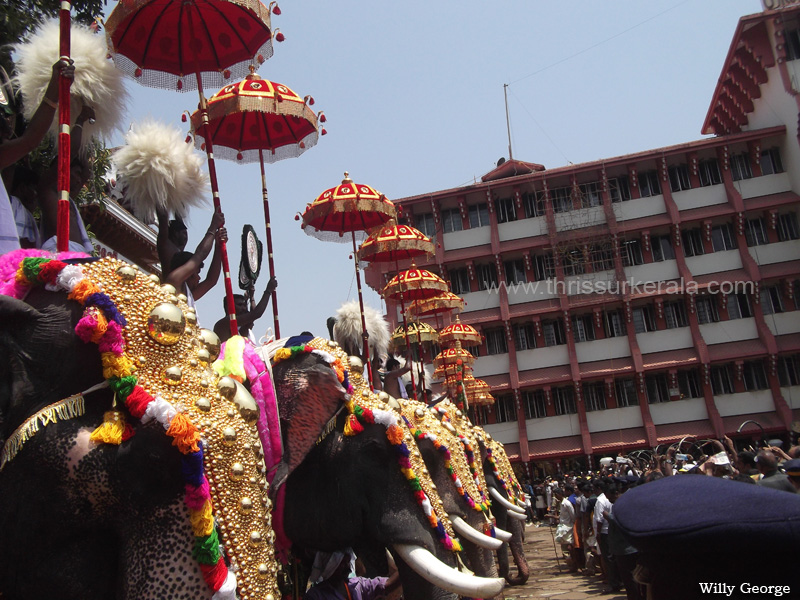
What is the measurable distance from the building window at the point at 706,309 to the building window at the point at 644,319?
1.64m

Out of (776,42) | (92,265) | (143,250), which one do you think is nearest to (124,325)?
(92,265)

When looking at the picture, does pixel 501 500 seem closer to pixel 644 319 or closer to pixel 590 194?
pixel 644 319

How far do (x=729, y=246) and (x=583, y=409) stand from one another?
8.57 metres

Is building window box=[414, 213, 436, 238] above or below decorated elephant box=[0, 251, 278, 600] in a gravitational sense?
above

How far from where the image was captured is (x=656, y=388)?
26.2m

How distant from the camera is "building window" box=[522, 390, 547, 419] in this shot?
26.7m

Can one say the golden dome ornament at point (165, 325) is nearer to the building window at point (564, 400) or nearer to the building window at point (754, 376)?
the building window at point (564, 400)

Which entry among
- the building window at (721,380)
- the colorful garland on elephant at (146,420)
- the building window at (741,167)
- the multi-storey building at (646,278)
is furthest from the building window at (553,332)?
the colorful garland on elephant at (146,420)

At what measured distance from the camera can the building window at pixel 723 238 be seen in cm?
2694

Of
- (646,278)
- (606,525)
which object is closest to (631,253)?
(646,278)

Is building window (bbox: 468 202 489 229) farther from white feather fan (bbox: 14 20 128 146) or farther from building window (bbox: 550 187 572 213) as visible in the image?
white feather fan (bbox: 14 20 128 146)

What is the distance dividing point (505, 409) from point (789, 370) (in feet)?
34.0

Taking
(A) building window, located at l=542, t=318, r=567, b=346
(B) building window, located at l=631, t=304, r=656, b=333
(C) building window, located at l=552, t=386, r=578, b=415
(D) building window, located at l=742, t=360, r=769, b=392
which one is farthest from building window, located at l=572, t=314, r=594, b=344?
(D) building window, located at l=742, t=360, r=769, b=392

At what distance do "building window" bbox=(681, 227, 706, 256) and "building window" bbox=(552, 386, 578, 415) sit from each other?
7112 millimetres
